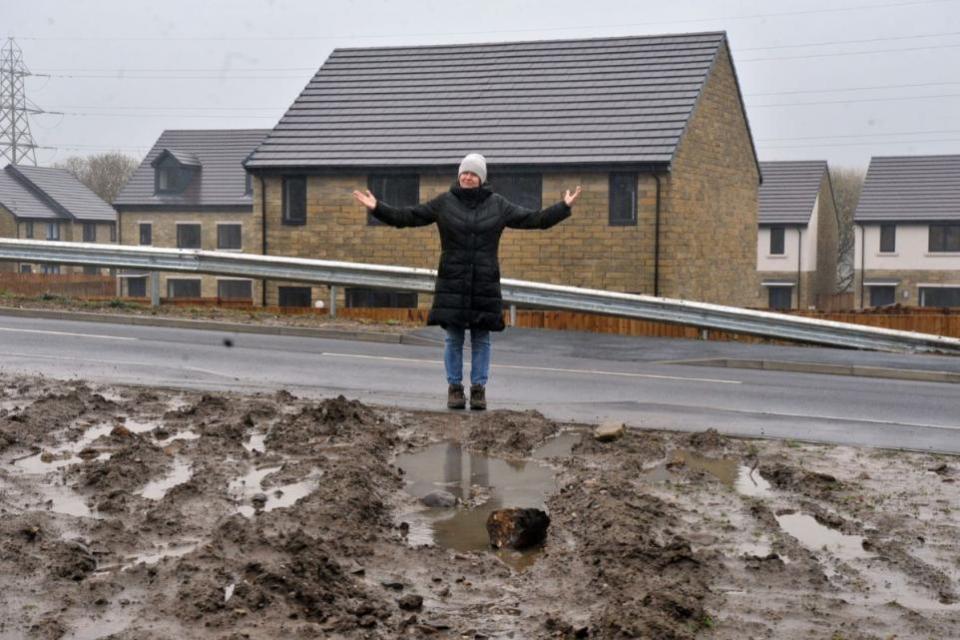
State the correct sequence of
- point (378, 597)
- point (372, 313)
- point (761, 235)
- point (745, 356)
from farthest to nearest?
1. point (761, 235)
2. point (372, 313)
3. point (745, 356)
4. point (378, 597)

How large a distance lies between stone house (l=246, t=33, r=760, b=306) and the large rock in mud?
953 inches

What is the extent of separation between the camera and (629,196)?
30.1 meters

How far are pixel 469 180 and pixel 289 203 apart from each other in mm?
23710

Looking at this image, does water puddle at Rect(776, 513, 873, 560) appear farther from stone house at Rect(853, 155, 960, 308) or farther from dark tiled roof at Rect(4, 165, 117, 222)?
dark tiled roof at Rect(4, 165, 117, 222)

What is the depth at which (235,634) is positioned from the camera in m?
4.27

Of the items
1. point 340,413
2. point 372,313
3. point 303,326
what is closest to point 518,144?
point 372,313

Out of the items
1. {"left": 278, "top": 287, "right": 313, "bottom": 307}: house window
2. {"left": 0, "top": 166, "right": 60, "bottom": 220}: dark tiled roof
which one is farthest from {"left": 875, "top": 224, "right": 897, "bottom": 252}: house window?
A: {"left": 0, "top": 166, "right": 60, "bottom": 220}: dark tiled roof

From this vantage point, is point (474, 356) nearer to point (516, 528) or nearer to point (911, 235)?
point (516, 528)

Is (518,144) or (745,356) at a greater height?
(518,144)

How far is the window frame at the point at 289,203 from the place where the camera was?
32634mm

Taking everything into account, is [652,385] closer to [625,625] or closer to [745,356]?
[745,356]

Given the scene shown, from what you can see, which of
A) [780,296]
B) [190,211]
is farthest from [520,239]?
[780,296]

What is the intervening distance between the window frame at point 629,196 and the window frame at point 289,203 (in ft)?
27.2

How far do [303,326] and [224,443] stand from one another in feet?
32.4
